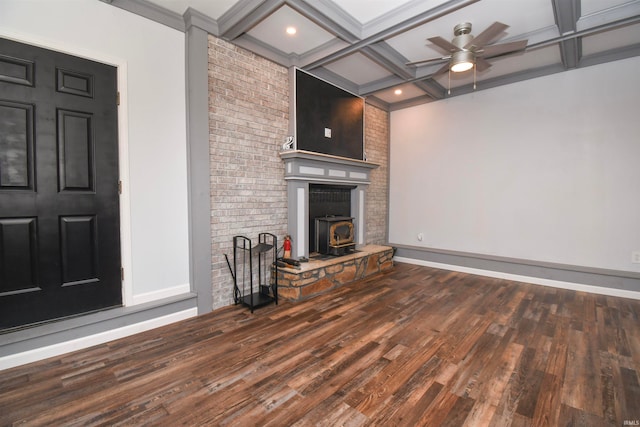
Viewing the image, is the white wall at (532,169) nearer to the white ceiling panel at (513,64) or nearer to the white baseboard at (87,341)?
the white ceiling panel at (513,64)

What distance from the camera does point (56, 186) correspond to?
228 cm

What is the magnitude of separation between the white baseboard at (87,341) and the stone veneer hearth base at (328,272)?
1045 mm

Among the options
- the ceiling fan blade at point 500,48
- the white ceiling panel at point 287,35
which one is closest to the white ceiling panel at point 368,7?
the white ceiling panel at point 287,35

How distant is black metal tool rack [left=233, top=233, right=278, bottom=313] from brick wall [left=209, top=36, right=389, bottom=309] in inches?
3.7

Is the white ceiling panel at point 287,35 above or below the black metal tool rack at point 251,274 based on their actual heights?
above

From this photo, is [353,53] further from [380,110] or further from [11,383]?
[11,383]

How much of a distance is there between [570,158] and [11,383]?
20.3 ft

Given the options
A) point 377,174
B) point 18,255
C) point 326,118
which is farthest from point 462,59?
point 18,255

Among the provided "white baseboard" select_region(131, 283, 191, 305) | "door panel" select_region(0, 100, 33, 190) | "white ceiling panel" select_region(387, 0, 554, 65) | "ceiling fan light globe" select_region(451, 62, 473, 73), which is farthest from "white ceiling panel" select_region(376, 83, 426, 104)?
"door panel" select_region(0, 100, 33, 190)

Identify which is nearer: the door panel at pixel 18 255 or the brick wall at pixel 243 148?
the door panel at pixel 18 255

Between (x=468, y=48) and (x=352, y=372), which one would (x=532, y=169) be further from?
(x=352, y=372)

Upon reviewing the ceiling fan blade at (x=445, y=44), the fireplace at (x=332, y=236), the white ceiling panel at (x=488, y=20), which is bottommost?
the fireplace at (x=332, y=236)

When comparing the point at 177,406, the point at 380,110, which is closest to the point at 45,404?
the point at 177,406

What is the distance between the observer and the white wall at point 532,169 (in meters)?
3.64
